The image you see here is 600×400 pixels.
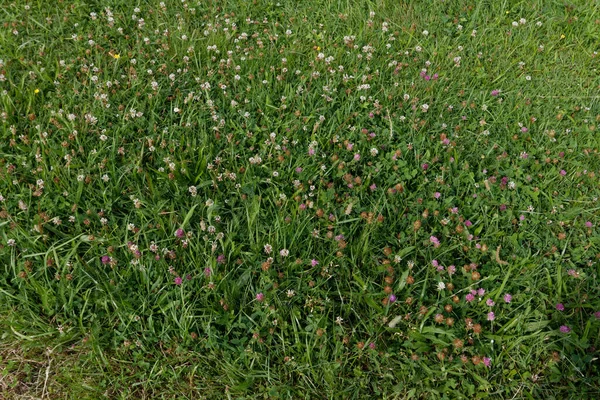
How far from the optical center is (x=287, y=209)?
120 inches

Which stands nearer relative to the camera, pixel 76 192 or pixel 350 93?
pixel 76 192

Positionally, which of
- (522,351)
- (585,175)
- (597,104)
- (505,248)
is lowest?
(522,351)

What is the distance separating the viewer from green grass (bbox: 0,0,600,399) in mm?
2516

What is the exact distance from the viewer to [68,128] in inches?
127

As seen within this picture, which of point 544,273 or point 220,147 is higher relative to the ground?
point 220,147

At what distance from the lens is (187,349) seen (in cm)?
254

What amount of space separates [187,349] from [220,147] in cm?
134

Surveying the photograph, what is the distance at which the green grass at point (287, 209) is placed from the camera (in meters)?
2.52

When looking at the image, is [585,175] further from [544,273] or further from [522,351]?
[522,351]

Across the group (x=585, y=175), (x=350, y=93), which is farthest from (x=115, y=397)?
(x=585, y=175)

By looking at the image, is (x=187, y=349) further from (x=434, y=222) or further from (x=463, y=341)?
(x=434, y=222)

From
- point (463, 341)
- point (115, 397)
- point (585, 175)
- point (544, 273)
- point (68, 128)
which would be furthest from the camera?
point (585, 175)

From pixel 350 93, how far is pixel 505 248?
1586mm

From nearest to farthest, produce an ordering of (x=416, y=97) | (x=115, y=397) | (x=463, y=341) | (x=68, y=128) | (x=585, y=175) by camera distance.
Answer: (x=115, y=397) → (x=463, y=341) → (x=68, y=128) → (x=585, y=175) → (x=416, y=97)
